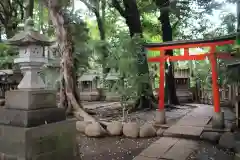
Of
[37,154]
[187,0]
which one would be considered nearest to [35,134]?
[37,154]

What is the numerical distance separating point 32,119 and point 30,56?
4.07 ft

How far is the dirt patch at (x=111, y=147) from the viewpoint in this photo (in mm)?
6340

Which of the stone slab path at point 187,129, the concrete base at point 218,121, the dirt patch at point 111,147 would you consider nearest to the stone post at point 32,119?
the dirt patch at point 111,147

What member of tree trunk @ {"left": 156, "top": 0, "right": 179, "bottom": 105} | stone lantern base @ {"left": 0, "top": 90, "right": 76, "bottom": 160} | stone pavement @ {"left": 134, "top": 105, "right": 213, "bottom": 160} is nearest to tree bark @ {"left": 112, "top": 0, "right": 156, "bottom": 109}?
tree trunk @ {"left": 156, "top": 0, "right": 179, "bottom": 105}

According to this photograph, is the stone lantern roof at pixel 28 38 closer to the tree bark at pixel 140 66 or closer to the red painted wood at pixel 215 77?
the red painted wood at pixel 215 77

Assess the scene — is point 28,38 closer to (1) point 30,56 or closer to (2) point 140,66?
(1) point 30,56

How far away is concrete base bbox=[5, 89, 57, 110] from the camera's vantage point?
4434mm

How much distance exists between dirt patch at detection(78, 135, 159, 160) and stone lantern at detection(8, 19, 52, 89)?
257 cm

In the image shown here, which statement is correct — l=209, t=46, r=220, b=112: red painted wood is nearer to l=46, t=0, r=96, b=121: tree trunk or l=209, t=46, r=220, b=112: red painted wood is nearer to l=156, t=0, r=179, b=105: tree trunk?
l=46, t=0, r=96, b=121: tree trunk

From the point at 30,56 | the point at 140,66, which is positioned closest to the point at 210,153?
the point at 30,56

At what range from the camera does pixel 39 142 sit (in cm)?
438

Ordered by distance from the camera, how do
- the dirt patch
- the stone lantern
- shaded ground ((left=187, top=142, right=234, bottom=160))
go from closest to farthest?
the stone lantern
shaded ground ((left=187, top=142, right=234, bottom=160))
the dirt patch

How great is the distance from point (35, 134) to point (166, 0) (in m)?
12.8

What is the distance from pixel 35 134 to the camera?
14.2 feet
